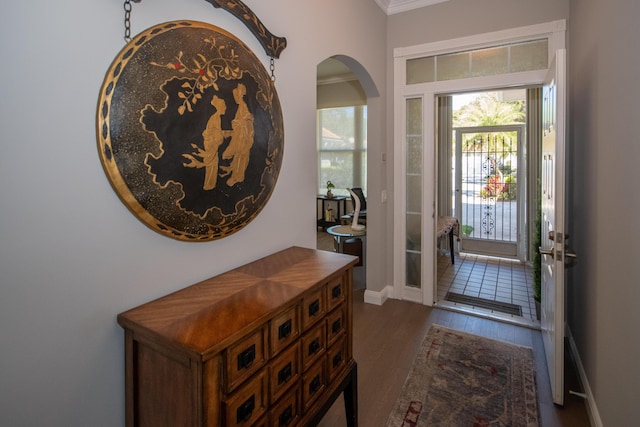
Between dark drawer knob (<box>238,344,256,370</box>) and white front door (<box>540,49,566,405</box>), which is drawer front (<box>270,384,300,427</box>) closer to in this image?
dark drawer knob (<box>238,344,256,370</box>)

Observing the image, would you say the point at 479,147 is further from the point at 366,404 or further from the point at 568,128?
the point at 366,404

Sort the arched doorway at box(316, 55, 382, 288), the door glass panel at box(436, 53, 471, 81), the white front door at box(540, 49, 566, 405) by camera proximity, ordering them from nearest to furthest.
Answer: the white front door at box(540, 49, 566, 405)
the door glass panel at box(436, 53, 471, 81)
the arched doorway at box(316, 55, 382, 288)

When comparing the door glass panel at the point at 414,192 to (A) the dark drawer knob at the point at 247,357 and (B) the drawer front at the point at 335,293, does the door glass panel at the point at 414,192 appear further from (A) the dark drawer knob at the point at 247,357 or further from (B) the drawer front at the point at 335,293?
(A) the dark drawer knob at the point at 247,357

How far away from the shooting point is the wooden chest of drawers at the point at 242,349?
104 cm

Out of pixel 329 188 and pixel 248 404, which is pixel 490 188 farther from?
pixel 248 404

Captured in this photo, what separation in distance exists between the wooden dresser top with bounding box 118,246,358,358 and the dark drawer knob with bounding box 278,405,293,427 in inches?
16.7

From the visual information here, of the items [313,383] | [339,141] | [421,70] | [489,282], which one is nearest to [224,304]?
[313,383]

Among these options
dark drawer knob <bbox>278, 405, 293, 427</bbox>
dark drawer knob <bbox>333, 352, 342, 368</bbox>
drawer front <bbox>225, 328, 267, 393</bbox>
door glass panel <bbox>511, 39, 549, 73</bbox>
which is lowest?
dark drawer knob <bbox>278, 405, 293, 427</bbox>

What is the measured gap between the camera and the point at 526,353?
2.71 m

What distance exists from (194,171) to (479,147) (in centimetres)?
534

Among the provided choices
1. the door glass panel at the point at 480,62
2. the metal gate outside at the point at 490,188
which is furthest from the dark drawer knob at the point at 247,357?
the metal gate outside at the point at 490,188

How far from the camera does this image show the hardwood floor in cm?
206

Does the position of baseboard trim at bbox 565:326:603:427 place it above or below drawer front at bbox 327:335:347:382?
below

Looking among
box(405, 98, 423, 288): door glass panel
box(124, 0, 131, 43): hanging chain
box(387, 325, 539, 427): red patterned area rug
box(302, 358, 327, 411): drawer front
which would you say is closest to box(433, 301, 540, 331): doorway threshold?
box(405, 98, 423, 288): door glass panel
